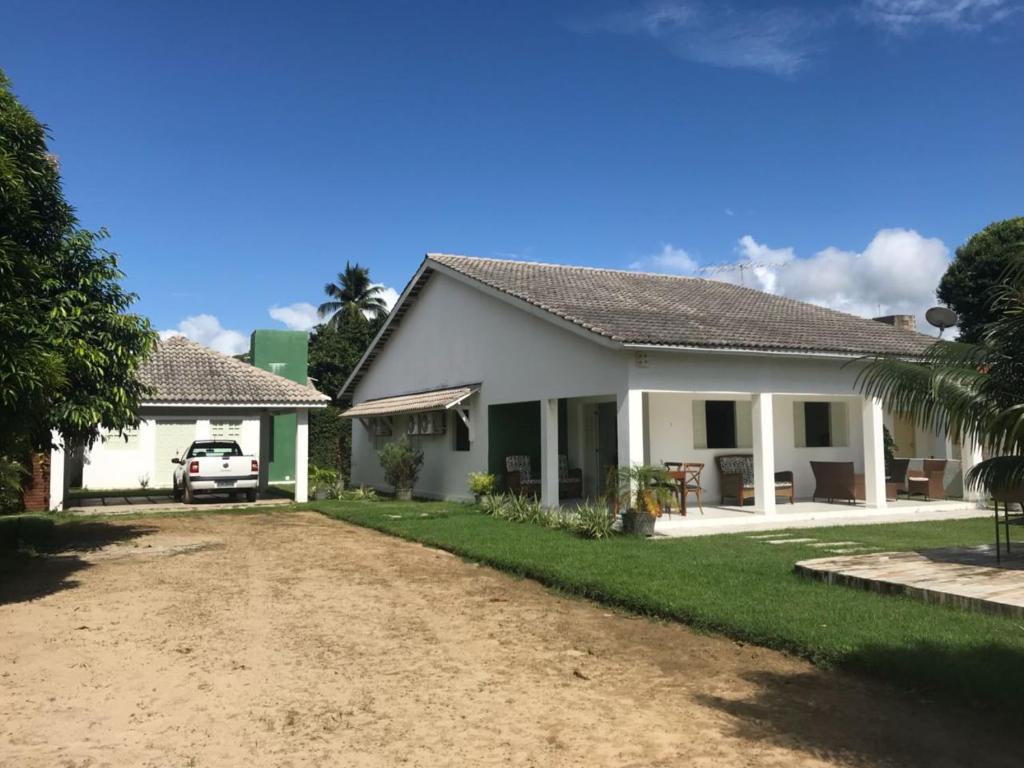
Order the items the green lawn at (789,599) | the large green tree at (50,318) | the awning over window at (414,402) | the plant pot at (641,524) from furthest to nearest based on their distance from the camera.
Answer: the awning over window at (414,402)
the plant pot at (641,524)
the large green tree at (50,318)
the green lawn at (789,599)

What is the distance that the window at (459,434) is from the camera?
19.3 metres

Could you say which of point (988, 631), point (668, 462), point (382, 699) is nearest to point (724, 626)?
point (988, 631)

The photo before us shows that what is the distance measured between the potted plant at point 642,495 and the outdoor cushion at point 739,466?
Answer: 392cm

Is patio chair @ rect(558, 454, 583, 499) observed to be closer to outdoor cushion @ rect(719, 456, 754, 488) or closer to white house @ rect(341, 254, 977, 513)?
white house @ rect(341, 254, 977, 513)

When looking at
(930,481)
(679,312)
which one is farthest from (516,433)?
(930,481)

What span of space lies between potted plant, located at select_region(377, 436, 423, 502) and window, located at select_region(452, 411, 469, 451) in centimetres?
118

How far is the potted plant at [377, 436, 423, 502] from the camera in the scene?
19.7m

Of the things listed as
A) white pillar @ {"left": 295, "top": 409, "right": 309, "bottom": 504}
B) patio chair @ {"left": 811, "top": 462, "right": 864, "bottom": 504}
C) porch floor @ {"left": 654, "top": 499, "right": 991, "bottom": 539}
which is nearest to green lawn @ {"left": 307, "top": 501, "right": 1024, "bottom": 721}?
porch floor @ {"left": 654, "top": 499, "right": 991, "bottom": 539}

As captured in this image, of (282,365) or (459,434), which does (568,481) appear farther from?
(282,365)

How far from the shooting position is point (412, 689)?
17.4 feet

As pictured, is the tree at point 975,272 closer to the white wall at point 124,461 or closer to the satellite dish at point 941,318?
the satellite dish at point 941,318

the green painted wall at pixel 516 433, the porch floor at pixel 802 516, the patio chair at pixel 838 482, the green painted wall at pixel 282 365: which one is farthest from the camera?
the green painted wall at pixel 282 365

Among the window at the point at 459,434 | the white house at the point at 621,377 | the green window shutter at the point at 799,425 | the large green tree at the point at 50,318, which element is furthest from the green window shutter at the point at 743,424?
the large green tree at the point at 50,318

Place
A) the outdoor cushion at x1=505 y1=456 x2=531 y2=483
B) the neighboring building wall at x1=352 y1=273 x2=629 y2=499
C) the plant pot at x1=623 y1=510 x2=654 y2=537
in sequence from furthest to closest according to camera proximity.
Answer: the outdoor cushion at x1=505 y1=456 x2=531 y2=483 → the neighboring building wall at x1=352 y1=273 x2=629 y2=499 → the plant pot at x1=623 y1=510 x2=654 y2=537
